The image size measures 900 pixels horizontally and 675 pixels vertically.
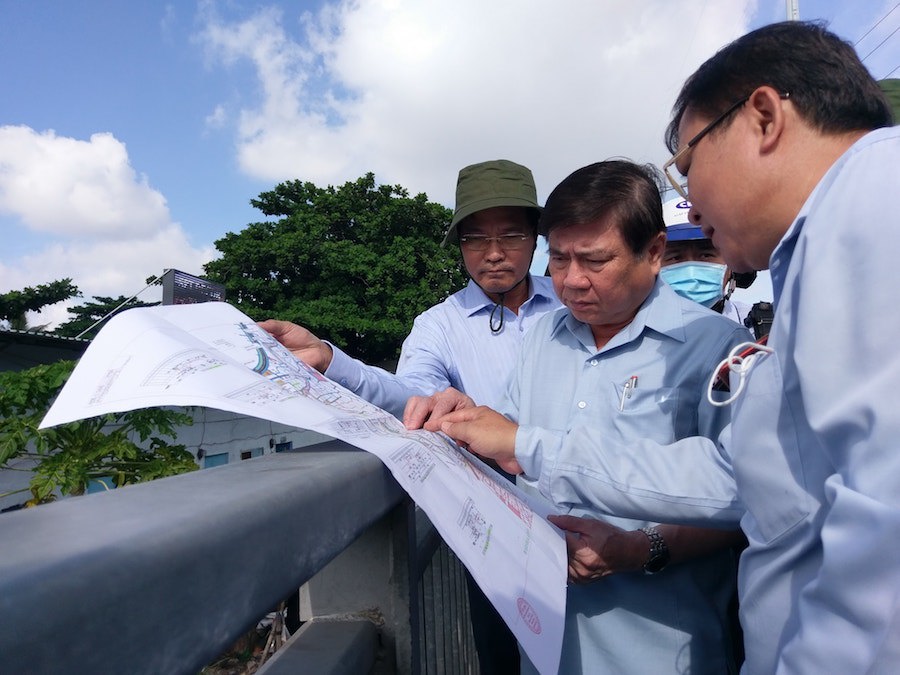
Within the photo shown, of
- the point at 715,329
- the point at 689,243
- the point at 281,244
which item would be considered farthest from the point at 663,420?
the point at 281,244

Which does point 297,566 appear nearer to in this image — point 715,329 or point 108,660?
point 108,660

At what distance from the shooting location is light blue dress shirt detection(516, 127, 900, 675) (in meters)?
0.66

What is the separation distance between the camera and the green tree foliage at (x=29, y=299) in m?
12.7

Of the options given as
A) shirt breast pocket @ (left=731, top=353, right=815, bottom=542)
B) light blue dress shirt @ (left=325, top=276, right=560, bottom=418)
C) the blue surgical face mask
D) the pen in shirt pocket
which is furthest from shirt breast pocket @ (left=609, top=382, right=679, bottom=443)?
the blue surgical face mask

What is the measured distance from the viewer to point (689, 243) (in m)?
2.89

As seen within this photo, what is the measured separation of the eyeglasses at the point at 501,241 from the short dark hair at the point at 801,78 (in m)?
1.51

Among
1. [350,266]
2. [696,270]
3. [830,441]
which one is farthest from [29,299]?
[830,441]

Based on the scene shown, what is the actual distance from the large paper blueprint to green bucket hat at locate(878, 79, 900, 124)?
1.03 meters

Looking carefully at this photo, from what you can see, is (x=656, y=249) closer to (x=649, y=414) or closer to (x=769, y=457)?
(x=649, y=414)

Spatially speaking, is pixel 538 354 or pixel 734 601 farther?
pixel 538 354

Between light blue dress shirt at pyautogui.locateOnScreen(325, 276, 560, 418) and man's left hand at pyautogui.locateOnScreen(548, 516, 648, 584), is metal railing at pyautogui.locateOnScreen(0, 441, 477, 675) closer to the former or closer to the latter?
man's left hand at pyautogui.locateOnScreen(548, 516, 648, 584)

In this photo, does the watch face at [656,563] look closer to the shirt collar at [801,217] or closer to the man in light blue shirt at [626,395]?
the man in light blue shirt at [626,395]

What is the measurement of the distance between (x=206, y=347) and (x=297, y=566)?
0.67 meters

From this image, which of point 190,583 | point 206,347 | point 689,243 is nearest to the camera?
point 190,583
